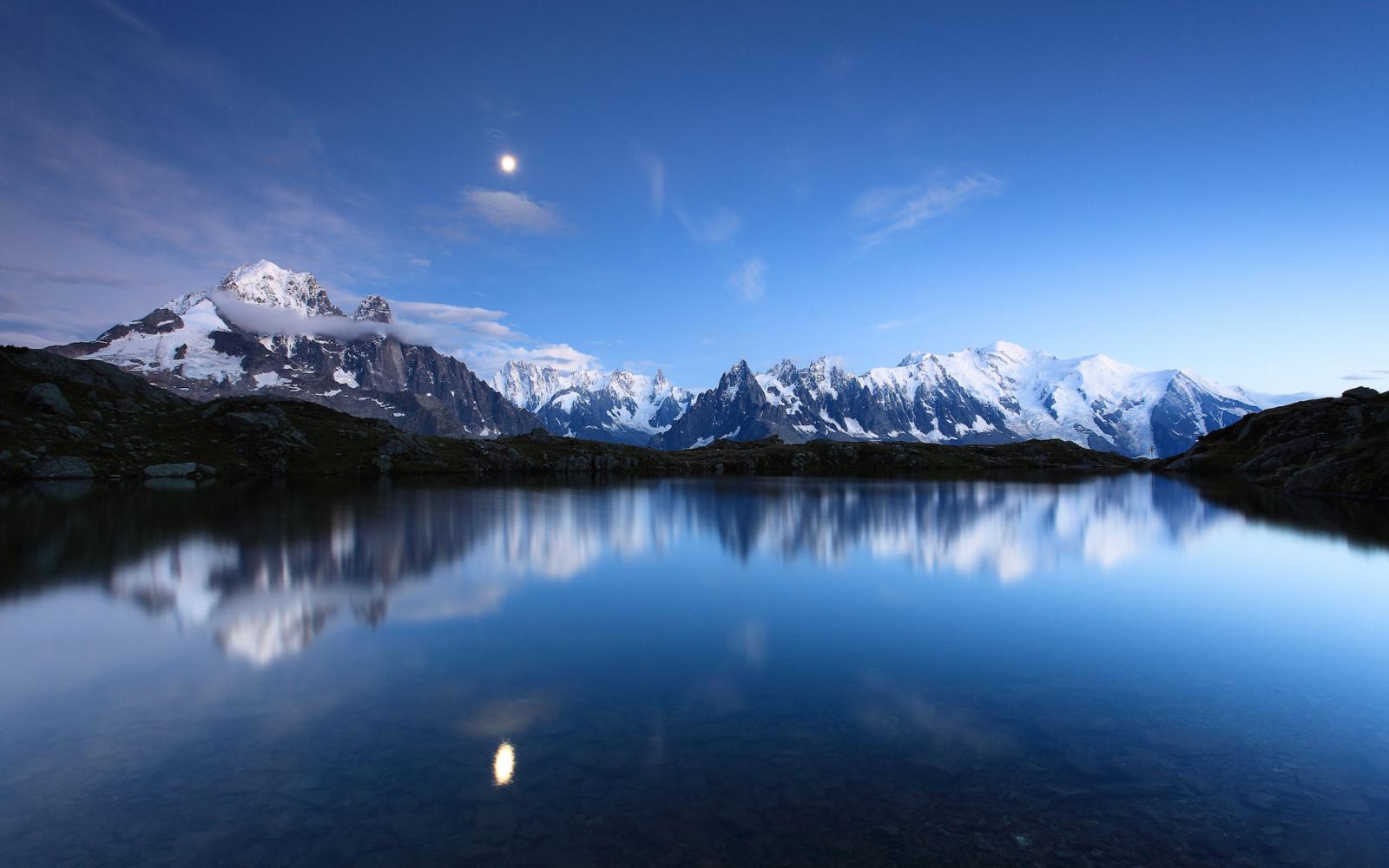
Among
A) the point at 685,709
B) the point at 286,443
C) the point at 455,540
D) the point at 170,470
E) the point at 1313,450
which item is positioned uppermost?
the point at 286,443

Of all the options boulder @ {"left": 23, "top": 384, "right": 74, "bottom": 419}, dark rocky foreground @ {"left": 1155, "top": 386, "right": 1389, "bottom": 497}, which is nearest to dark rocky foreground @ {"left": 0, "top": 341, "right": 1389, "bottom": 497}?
boulder @ {"left": 23, "top": 384, "right": 74, "bottom": 419}

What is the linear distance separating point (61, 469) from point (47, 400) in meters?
29.4

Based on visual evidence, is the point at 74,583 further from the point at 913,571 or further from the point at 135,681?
the point at 913,571

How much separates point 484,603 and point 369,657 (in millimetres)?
8934

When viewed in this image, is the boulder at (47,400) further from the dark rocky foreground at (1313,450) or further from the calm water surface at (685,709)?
the dark rocky foreground at (1313,450)

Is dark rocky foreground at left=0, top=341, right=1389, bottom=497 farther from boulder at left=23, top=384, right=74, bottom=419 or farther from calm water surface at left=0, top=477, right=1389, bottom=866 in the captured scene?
calm water surface at left=0, top=477, right=1389, bottom=866

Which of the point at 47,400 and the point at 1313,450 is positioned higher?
the point at 47,400

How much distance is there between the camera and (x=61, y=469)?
11094 cm

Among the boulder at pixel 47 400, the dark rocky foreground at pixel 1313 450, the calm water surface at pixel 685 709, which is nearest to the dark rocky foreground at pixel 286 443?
the boulder at pixel 47 400

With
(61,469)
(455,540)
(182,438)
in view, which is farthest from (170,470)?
(455,540)

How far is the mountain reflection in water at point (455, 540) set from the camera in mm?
32094

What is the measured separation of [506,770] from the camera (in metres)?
15.4

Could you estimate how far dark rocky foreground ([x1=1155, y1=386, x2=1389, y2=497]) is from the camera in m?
94.6

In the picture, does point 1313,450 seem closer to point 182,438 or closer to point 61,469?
point 61,469
